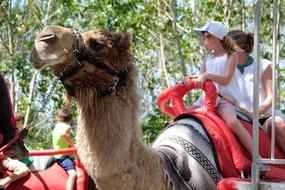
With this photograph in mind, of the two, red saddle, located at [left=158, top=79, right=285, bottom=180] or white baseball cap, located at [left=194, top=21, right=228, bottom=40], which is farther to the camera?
white baseball cap, located at [left=194, top=21, right=228, bottom=40]

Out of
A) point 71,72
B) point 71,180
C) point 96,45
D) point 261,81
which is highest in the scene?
point 96,45

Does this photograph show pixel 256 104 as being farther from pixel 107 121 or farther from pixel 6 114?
pixel 6 114

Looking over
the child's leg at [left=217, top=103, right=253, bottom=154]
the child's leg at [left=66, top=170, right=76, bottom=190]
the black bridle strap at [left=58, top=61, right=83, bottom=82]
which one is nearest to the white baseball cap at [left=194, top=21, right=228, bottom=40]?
the child's leg at [left=217, top=103, right=253, bottom=154]

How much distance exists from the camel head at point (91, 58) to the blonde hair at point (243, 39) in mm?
1632

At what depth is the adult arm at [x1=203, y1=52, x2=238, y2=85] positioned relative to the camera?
496cm

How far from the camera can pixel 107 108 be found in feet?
13.6

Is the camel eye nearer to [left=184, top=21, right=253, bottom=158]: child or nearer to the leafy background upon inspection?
[left=184, top=21, right=253, bottom=158]: child

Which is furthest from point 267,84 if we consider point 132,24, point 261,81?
point 132,24

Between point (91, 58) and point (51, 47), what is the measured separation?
0.37 metres

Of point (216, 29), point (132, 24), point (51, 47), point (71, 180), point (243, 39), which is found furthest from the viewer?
point (132, 24)

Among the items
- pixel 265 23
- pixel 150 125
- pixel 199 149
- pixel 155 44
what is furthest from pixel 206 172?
pixel 155 44

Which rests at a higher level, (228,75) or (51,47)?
(51,47)

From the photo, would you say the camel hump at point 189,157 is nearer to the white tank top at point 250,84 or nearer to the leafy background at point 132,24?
the white tank top at point 250,84

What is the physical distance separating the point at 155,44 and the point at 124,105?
16273 mm
